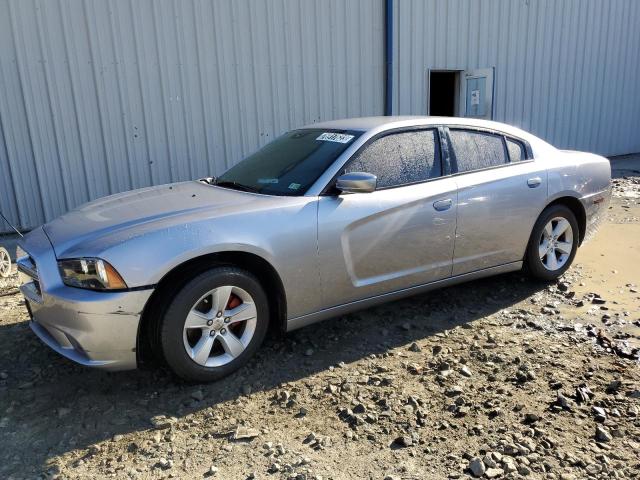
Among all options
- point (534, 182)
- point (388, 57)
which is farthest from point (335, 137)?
point (388, 57)

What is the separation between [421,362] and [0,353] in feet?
9.44

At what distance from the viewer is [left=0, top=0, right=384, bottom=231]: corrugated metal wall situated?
665 cm

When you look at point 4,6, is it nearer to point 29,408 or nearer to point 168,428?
point 29,408

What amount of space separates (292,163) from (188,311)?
1395 mm

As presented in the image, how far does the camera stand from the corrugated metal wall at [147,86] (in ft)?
21.8

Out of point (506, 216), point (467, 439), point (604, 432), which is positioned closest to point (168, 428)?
point (467, 439)

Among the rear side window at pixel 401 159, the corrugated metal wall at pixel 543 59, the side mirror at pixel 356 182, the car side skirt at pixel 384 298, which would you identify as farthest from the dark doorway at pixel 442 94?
the side mirror at pixel 356 182

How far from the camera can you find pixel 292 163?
3.81 m

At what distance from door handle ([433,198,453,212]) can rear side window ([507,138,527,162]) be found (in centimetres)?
91

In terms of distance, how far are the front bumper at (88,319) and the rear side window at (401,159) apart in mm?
1705

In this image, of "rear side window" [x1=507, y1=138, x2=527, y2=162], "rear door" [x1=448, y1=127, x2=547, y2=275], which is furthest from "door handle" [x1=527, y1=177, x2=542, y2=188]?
"rear side window" [x1=507, y1=138, x2=527, y2=162]

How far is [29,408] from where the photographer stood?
3010 mm

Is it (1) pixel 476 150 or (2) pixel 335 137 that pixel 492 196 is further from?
(2) pixel 335 137

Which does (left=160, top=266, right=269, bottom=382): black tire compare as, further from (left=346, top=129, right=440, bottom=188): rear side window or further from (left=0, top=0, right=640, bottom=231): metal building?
(left=0, top=0, right=640, bottom=231): metal building
